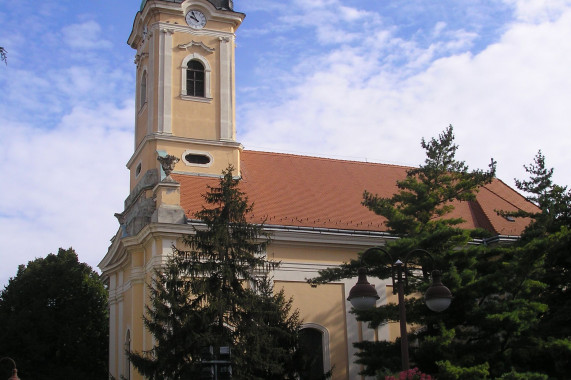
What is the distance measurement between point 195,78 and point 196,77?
61 mm

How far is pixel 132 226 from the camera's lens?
27078 millimetres

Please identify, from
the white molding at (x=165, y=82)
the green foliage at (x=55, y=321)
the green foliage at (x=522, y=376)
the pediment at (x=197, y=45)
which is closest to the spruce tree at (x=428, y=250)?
the green foliage at (x=522, y=376)

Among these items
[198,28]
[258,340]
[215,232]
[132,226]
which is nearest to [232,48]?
[198,28]

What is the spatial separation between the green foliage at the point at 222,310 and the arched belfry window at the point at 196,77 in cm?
930

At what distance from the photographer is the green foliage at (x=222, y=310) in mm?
18766

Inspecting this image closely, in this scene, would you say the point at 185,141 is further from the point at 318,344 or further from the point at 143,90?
the point at 318,344

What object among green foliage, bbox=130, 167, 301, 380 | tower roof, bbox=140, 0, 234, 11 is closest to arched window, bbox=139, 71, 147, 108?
tower roof, bbox=140, 0, 234, 11

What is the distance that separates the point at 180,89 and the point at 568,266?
47.6ft

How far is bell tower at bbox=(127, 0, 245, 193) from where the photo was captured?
28125mm

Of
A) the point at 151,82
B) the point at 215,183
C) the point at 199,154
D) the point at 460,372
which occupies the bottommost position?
the point at 460,372

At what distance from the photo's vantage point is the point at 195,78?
29375 millimetres

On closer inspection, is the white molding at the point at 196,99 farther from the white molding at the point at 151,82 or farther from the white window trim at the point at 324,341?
the white window trim at the point at 324,341

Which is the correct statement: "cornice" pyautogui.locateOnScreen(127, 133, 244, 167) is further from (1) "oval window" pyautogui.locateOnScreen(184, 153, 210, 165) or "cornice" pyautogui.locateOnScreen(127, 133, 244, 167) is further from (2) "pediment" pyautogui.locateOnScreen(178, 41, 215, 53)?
Answer: (2) "pediment" pyautogui.locateOnScreen(178, 41, 215, 53)

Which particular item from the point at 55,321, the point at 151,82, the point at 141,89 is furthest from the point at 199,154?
the point at 55,321
